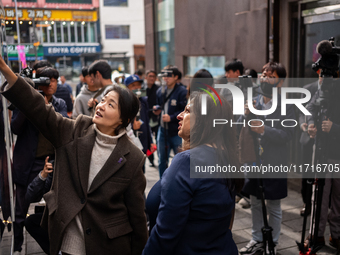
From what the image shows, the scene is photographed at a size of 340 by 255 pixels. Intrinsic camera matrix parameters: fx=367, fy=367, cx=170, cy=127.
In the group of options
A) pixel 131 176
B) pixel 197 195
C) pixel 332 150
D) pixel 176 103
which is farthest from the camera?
pixel 176 103

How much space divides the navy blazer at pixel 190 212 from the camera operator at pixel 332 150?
2025 millimetres

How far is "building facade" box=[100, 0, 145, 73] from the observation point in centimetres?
3253

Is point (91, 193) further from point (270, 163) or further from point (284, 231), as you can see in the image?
point (284, 231)

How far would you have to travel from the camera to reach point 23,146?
3.55m

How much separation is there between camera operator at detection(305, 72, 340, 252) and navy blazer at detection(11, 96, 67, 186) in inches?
107

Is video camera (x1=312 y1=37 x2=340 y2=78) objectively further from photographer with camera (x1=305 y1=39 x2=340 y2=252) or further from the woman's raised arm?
the woman's raised arm

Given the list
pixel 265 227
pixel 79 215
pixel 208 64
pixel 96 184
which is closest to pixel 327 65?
pixel 265 227

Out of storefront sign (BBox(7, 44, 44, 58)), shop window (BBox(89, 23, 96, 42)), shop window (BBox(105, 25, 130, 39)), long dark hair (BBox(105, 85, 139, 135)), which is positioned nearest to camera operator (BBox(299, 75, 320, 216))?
long dark hair (BBox(105, 85, 139, 135))

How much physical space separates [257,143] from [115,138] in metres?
1.60

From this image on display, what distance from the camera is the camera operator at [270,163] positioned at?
3.62m

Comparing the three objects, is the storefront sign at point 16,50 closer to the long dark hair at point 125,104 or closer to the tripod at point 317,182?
the long dark hair at point 125,104

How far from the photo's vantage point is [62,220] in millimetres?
2318

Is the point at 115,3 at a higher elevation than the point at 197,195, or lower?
higher

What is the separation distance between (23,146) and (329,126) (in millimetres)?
2940
